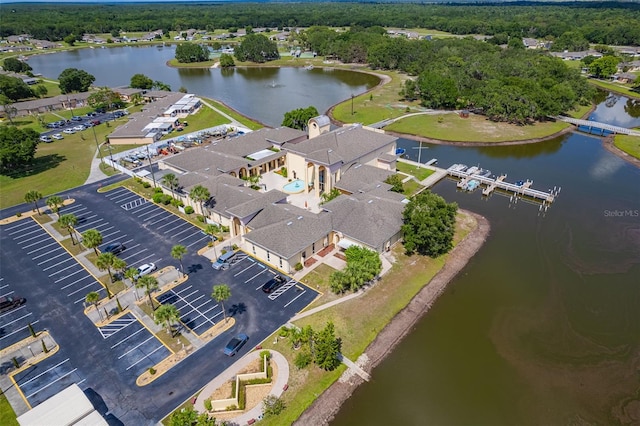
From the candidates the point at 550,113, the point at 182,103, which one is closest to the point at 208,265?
the point at 182,103

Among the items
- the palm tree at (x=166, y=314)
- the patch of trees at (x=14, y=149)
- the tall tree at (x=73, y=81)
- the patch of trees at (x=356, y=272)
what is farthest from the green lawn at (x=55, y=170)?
the patch of trees at (x=356, y=272)

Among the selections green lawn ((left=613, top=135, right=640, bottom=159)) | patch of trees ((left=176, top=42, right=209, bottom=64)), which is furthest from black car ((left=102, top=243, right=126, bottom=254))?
patch of trees ((left=176, top=42, right=209, bottom=64))

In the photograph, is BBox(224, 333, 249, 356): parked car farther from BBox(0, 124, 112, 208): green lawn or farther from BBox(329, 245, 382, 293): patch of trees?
BBox(0, 124, 112, 208): green lawn

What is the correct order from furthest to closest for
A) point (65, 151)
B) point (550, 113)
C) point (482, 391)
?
point (550, 113) < point (65, 151) < point (482, 391)

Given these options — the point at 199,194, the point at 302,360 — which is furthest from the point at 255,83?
the point at 302,360

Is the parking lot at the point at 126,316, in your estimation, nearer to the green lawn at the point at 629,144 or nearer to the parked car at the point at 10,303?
the parked car at the point at 10,303

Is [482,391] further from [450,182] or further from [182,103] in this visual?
[182,103]
